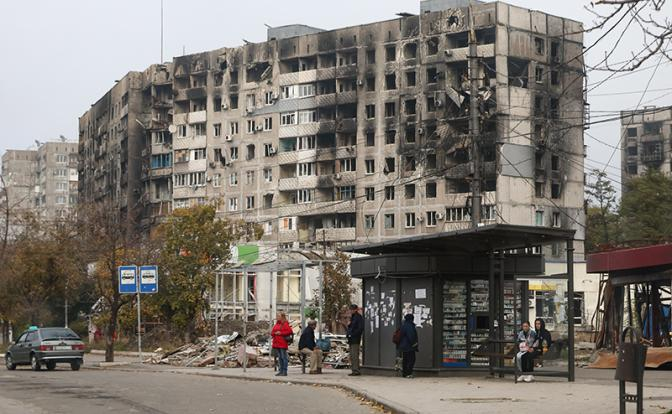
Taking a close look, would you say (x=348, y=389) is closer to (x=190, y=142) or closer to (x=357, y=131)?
(x=357, y=131)

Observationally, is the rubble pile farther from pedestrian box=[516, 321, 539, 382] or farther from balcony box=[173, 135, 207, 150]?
balcony box=[173, 135, 207, 150]

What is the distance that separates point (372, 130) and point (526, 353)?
78430mm

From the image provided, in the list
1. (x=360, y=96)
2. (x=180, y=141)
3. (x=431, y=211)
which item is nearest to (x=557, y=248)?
(x=431, y=211)

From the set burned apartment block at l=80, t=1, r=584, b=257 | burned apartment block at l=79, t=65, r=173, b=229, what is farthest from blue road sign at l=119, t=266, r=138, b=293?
burned apartment block at l=79, t=65, r=173, b=229

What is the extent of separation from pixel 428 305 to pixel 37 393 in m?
9.29

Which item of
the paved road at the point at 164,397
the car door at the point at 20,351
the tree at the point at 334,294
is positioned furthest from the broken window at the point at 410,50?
the paved road at the point at 164,397

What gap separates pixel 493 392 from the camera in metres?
23.0

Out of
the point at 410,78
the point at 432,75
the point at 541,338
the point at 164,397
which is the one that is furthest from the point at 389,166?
the point at 164,397

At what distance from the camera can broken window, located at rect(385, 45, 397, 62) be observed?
338 feet

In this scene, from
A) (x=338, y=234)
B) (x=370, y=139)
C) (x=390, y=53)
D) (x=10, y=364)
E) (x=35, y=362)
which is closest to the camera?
(x=35, y=362)

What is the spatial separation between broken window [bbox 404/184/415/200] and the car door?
62.8 m

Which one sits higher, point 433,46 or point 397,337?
point 433,46

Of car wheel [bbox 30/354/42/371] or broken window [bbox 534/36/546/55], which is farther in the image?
broken window [bbox 534/36/546/55]

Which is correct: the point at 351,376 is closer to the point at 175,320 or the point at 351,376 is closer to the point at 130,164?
the point at 175,320
